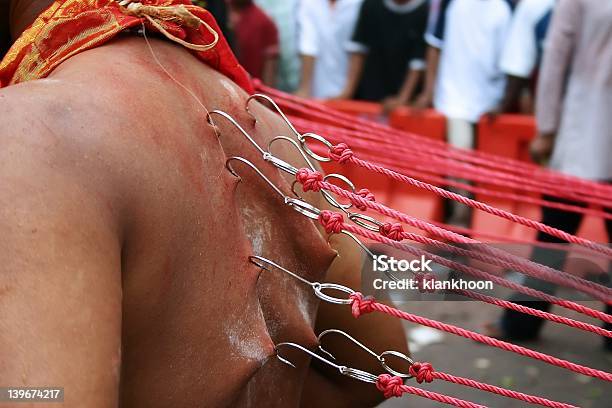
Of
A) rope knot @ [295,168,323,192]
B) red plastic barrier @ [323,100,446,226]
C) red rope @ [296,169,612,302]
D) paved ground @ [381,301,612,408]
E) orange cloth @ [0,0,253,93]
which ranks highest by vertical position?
orange cloth @ [0,0,253,93]

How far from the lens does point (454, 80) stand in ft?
18.6

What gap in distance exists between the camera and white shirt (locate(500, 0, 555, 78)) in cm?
539

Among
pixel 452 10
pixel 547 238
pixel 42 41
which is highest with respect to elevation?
pixel 42 41

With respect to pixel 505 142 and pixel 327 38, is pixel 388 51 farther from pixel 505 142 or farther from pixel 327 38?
pixel 505 142

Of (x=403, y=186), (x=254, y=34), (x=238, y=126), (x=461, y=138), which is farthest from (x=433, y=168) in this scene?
(x=254, y=34)

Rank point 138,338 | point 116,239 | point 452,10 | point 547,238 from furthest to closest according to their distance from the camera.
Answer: point 452,10, point 547,238, point 138,338, point 116,239

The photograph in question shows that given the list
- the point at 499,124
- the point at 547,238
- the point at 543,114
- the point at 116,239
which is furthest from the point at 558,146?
the point at 116,239

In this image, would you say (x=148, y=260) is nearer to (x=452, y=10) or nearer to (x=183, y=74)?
(x=183, y=74)

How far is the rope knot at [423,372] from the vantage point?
1722 millimetres

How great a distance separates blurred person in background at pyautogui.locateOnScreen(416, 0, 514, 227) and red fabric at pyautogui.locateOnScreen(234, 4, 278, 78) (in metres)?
0.97

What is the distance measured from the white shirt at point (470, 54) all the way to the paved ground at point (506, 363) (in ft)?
5.04

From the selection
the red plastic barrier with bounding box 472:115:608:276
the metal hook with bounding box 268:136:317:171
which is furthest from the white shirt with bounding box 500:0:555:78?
the metal hook with bounding box 268:136:317:171

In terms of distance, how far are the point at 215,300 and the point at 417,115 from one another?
4389mm

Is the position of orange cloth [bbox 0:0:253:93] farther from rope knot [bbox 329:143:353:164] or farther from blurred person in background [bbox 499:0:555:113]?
blurred person in background [bbox 499:0:555:113]
